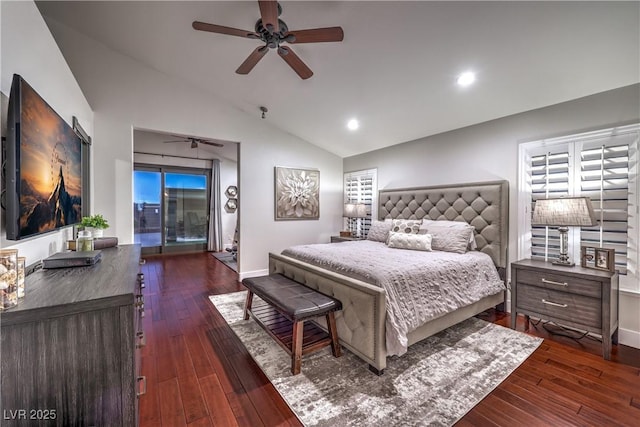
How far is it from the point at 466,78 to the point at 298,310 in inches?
115

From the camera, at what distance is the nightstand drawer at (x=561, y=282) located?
2381 mm

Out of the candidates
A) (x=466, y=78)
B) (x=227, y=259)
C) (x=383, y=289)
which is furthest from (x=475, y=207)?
(x=227, y=259)

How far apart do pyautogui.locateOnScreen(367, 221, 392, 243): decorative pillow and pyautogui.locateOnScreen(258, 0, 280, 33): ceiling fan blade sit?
121 inches

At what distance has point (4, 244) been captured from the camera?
1406 mm

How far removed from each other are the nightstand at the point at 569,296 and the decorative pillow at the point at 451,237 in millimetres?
584

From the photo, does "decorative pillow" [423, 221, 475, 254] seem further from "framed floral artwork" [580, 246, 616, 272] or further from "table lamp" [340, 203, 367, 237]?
"table lamp" [340, 203, 367, 237]

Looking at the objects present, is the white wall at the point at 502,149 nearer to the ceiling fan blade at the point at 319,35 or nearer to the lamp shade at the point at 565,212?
the lamp shade at the point at 565,212

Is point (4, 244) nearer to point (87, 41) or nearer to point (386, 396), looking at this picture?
point (386, 396)

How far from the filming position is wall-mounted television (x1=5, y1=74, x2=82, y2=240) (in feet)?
4.35

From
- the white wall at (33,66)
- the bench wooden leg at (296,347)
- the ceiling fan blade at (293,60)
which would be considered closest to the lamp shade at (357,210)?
the ceiling fan blade at (293,60)

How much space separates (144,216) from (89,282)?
22.6 ft

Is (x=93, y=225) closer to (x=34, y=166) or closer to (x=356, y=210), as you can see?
(x=34, y=166)

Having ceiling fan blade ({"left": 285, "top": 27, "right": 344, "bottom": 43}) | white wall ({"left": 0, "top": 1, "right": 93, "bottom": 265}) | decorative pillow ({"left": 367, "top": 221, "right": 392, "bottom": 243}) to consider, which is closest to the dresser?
white wall ({"left": 0, "top": 1, "right": 93, "bottom": 265})

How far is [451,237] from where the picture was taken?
3.41 m
